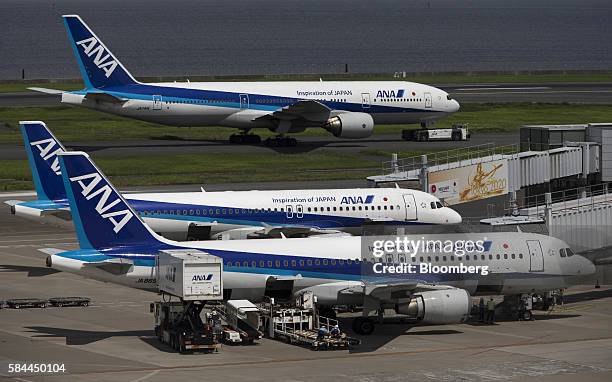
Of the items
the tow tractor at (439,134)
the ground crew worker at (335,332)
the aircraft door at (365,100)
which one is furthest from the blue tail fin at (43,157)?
the tow tractor at (439,134)

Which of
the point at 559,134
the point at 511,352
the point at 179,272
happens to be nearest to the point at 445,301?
the point at 511,352

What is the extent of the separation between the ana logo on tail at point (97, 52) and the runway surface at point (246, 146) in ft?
27.6

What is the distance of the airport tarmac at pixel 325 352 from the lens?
4644cm

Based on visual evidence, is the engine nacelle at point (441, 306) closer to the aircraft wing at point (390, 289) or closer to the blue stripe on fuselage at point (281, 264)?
the aircraft wing at point (390, 289)

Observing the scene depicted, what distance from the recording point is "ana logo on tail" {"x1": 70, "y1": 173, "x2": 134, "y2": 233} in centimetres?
5234

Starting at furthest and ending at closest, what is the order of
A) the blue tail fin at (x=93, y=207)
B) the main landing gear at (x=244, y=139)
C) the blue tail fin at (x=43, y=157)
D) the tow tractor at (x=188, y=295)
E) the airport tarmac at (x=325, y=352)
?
the main landing gear at (x=244, y=139) → the blue tail fin at (x=43, y=157) → the blue tail fin at (x=93, y=207) → the tow tractor at (x=188, y=295) → the airport tarmac at (x=325, y=352)

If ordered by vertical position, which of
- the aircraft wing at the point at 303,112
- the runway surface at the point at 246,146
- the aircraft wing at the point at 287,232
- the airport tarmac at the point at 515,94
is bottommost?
the aircraft wing at the point at 287,232

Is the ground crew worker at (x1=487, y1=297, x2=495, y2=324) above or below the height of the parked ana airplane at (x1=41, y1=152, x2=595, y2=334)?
below

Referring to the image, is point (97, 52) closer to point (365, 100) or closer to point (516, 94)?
point (365, 100)

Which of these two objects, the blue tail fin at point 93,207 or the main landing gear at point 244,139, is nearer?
the blue tail fin at point 93,207

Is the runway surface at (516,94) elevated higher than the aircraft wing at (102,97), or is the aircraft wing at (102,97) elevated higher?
the runway surface at (516,94)

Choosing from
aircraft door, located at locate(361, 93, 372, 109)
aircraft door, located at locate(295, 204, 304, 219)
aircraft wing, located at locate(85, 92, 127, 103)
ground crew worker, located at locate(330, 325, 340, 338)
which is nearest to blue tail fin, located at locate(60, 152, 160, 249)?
ground crew worker, located at locate(330, 325, 340, 338)

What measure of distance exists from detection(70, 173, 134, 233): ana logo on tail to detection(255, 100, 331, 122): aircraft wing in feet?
227

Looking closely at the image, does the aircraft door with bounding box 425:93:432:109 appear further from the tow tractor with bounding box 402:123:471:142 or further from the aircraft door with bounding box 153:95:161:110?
the aircraft door with bounding box 153:95:161:110
